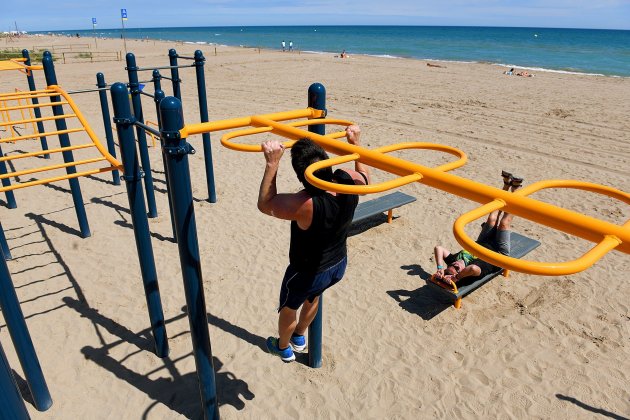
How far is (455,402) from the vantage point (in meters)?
3.48

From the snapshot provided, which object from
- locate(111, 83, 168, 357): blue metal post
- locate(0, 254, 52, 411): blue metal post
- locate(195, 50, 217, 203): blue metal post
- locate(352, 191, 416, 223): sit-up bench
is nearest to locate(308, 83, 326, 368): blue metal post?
A: locate(111, 83, 168, 357): blue metal post

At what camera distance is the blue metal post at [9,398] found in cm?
189

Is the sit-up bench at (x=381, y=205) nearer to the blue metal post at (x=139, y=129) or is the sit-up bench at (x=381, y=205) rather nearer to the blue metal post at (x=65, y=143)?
the blue metal post at (x=139, y=129)

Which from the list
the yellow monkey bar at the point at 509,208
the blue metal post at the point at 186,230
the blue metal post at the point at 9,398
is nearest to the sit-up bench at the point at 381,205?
the blue metal post at the point at 186,230

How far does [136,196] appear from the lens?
3.26 m

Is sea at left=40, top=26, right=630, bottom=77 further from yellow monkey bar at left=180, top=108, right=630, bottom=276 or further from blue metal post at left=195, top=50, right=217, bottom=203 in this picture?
yellow monkey bar at left=180, top=108, right=630, bottom=276

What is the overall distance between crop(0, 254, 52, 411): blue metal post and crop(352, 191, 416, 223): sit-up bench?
384cm

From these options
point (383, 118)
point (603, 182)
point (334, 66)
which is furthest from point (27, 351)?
point (334, 66)

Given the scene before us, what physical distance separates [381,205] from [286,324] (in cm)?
362

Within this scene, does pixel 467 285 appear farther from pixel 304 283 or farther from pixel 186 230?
pixel 186 230

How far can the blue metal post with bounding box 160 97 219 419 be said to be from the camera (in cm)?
227

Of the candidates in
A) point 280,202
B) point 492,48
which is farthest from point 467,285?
point 492,48

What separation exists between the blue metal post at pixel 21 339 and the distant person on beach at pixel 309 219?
173 cm

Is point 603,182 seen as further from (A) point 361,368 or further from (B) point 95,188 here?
(B) point 95,188
